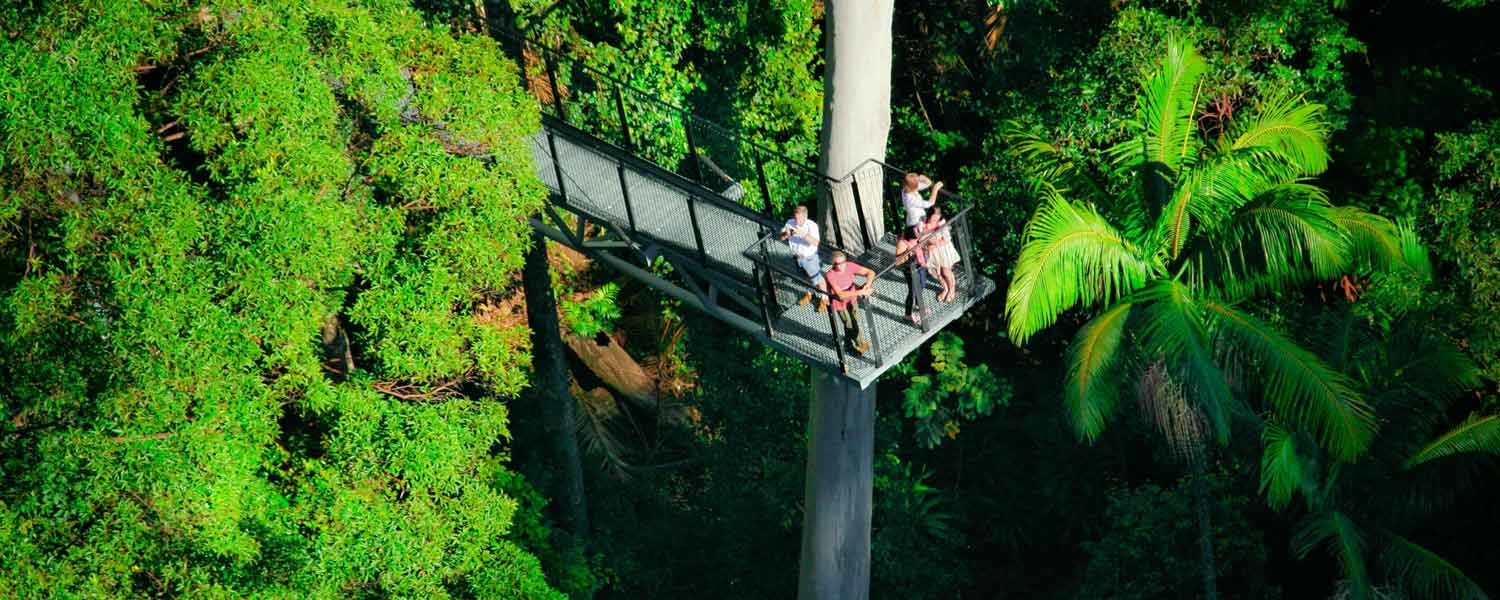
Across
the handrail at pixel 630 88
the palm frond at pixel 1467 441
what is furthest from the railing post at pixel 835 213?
the palm frond at pixel 1467 441

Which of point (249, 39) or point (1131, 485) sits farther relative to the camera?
point (1131, 485)

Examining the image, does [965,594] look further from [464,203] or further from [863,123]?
[464,203]

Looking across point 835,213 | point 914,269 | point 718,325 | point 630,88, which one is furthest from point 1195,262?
point 718,325

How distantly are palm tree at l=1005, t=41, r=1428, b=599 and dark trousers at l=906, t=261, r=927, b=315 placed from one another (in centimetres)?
81

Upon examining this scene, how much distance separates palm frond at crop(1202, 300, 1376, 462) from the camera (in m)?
12.9

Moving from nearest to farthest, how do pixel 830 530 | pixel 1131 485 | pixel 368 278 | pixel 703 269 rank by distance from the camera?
pixel 368 278 → pixel 703 269 → pixel 830 530 → pixel 1131 485

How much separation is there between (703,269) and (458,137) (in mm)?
2736

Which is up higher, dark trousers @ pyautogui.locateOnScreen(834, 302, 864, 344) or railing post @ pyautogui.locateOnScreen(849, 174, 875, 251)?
railing post @ pyautogui.locateOnScreen(849, 174, 875, 251)

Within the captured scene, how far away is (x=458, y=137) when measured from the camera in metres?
12.3

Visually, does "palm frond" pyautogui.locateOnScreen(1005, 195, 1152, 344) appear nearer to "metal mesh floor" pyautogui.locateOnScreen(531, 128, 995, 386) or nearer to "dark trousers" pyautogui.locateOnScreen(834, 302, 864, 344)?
"metal mesh floor" pyautogui.locateOnScreen(531, 128, 995, 386)

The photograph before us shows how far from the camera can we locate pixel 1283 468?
14148 mm

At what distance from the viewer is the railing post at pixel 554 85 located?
15.6m

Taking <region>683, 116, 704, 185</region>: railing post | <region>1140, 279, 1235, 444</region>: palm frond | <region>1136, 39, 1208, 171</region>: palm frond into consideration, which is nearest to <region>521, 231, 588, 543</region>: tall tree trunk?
<region>683, 116, 704, 185</region>: railing post

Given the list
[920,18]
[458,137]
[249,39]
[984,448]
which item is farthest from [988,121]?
[249,39]
